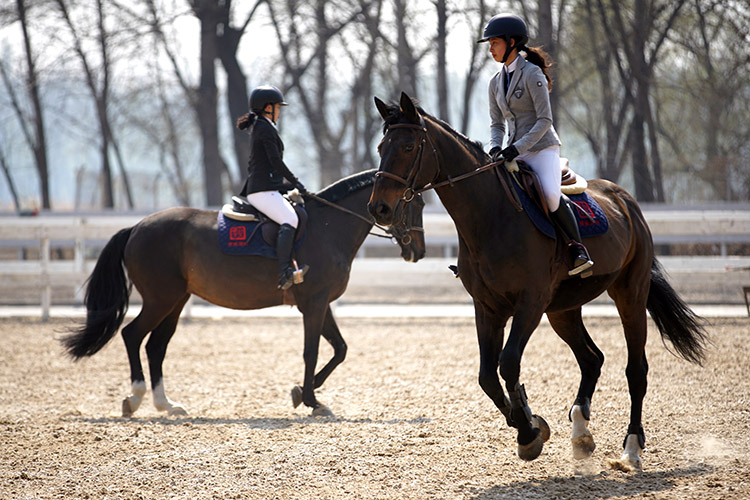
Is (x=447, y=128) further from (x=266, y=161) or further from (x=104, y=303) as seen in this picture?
(x=104, y=303)

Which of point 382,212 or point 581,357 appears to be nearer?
point 382,212

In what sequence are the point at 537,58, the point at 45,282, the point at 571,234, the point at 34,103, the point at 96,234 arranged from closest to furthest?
the point at 571,234, the point at 537,58, the point at 45,282, the point at 96,234, the point at 34,103

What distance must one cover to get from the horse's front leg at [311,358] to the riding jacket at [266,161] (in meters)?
1.31

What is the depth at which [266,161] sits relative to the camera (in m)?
7.51

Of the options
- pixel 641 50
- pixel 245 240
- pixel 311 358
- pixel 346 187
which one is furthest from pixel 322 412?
pixel 641 50

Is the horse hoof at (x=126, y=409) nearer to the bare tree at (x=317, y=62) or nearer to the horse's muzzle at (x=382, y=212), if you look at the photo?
the horse's muzzle at (x=382, y=212)

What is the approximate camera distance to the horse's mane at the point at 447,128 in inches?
184

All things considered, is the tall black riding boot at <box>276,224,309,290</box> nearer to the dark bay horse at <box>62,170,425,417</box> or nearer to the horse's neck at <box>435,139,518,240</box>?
the dark bay horse at <box>62,170,425,417</box>

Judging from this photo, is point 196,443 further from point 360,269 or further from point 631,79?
point 631,79

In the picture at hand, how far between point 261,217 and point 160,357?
178 cm

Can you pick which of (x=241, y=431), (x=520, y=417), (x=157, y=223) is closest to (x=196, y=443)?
(x=241, y=431)

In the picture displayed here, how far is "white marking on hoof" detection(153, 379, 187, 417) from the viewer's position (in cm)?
717

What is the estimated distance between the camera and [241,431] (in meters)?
6.05

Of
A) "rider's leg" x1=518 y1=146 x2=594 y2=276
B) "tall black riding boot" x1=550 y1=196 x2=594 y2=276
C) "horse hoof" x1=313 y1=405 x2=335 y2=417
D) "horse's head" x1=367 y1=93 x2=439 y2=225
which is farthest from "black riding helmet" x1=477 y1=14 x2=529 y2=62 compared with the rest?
"horse hoof" x1=313 y1=405 x2=335 y2=417
